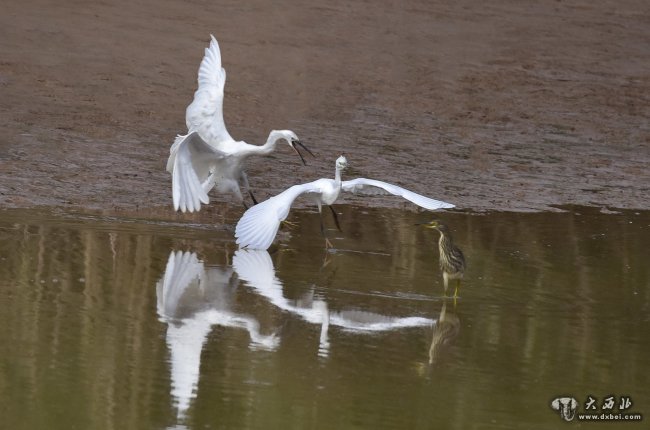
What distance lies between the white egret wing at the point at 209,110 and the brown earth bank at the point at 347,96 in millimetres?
646

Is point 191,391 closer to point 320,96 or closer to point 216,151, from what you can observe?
point 216,151

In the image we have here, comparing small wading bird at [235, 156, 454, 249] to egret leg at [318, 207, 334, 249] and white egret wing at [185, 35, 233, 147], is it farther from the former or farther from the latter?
white egret wing at [185, 35, 233, 147]

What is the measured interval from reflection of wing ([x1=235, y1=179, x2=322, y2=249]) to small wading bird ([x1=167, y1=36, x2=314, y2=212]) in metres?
0.42

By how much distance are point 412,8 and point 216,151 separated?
9.76m

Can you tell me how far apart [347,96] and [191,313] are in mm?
8823

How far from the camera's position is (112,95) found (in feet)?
48.2

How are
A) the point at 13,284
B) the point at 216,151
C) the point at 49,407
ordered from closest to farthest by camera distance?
the point at 49,407 → the point at 13,284 → the point at 216,151

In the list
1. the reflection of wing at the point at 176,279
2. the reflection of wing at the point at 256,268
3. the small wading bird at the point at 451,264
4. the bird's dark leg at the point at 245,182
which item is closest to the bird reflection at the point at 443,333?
the small wading bird at the point at 451,264

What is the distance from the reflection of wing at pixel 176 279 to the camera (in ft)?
25.6

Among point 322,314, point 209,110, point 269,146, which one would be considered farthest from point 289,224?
point 322,314

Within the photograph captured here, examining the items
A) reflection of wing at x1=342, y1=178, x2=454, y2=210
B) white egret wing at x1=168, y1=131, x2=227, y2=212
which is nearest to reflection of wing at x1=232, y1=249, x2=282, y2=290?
white egret wing at x1=168, y1=131, x2=227, y2=212

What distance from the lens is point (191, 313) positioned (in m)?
7.69

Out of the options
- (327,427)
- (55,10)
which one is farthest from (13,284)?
(55,10)

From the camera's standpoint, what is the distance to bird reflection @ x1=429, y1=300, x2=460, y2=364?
7341 millimetres
